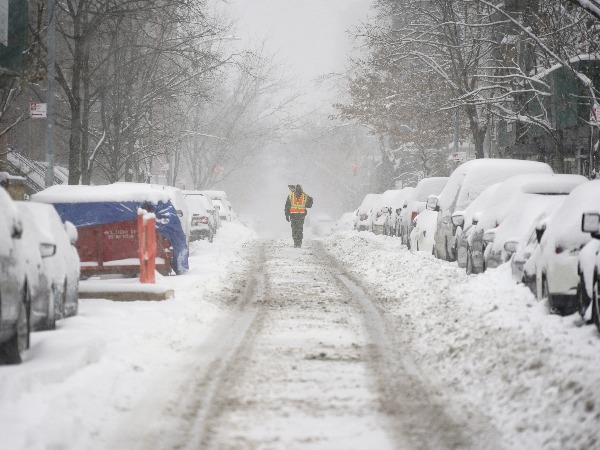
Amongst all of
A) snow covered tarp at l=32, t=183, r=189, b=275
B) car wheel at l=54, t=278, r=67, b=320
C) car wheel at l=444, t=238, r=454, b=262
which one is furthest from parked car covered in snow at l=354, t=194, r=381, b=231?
car wheel at l=54, t=278, r=67, b=320

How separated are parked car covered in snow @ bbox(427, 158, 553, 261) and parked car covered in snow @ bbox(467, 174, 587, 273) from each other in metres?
2.92

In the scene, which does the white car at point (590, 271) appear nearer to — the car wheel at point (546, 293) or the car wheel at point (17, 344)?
the car wheel at point (546, 293)

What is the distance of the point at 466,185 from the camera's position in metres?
20.3

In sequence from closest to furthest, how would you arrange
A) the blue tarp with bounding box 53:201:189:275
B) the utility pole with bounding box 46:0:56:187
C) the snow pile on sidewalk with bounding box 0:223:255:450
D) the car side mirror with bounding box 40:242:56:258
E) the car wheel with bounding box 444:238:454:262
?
the snow pile on sidewalk with bounding box 0:223:255:450
the car side mirror with bounding box 40:242:56:258
the blue tarp with bounding box 53:201:189:275
the car wheel with bounding box 444:238:454:262
the utility pole with bounding box 46:0:56:187

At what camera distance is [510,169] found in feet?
65.7

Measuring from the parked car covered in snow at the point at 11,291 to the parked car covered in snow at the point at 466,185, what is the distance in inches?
477

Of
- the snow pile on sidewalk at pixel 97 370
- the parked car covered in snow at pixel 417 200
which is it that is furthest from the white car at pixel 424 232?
the snow pile on sidewalk at pixel 97 370

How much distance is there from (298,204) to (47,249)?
19.9m

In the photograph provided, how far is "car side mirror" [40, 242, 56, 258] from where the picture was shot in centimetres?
1023

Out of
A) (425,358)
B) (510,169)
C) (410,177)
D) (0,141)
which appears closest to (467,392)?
(425,358)

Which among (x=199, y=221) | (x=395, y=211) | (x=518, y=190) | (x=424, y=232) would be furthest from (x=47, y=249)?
(x=395, y=211)

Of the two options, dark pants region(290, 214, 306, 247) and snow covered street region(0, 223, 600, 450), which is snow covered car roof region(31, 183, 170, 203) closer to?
snow covered street region(0, 223, 600, 450)

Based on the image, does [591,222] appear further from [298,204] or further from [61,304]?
[298,204]

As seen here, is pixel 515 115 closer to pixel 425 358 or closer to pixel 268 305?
pixel 268 305
